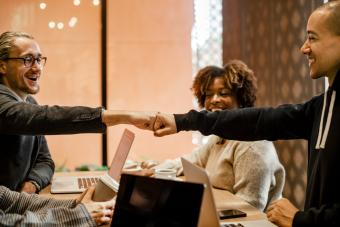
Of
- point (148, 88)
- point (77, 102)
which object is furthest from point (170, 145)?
point (77, 102)

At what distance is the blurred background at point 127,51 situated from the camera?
4.10m

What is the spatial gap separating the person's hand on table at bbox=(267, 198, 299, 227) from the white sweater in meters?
0.49

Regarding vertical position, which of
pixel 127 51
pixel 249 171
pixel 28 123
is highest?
pixel 127 51

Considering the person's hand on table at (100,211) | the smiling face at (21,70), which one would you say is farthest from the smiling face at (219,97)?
the person's hand on table at (100,211)

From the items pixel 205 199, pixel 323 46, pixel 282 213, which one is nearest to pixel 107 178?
pixel 205 199

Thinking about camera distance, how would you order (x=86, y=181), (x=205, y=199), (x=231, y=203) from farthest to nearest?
1. (x=86, y=181)
2. (x=231, y=203)
3. (x=205, y=199)

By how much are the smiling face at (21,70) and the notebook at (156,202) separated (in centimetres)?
112

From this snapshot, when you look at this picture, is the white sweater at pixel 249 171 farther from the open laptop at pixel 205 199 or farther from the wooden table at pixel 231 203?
the open laptop at pixel 205 199

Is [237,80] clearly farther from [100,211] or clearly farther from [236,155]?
[100,211]

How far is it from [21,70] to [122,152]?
0.82 meters

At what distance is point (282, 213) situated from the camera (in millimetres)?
1423

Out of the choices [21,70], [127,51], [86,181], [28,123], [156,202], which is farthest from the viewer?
[127,51]

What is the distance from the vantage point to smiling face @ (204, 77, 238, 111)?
245 centimetres

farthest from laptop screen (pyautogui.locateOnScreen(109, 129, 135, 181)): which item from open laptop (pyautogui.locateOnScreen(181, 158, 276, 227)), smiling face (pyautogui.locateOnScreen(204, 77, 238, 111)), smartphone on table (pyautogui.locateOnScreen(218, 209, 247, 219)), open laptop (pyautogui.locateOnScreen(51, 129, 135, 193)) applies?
smiling face (pyautogui.locateOnScreen(204, 77, 238, 111))
